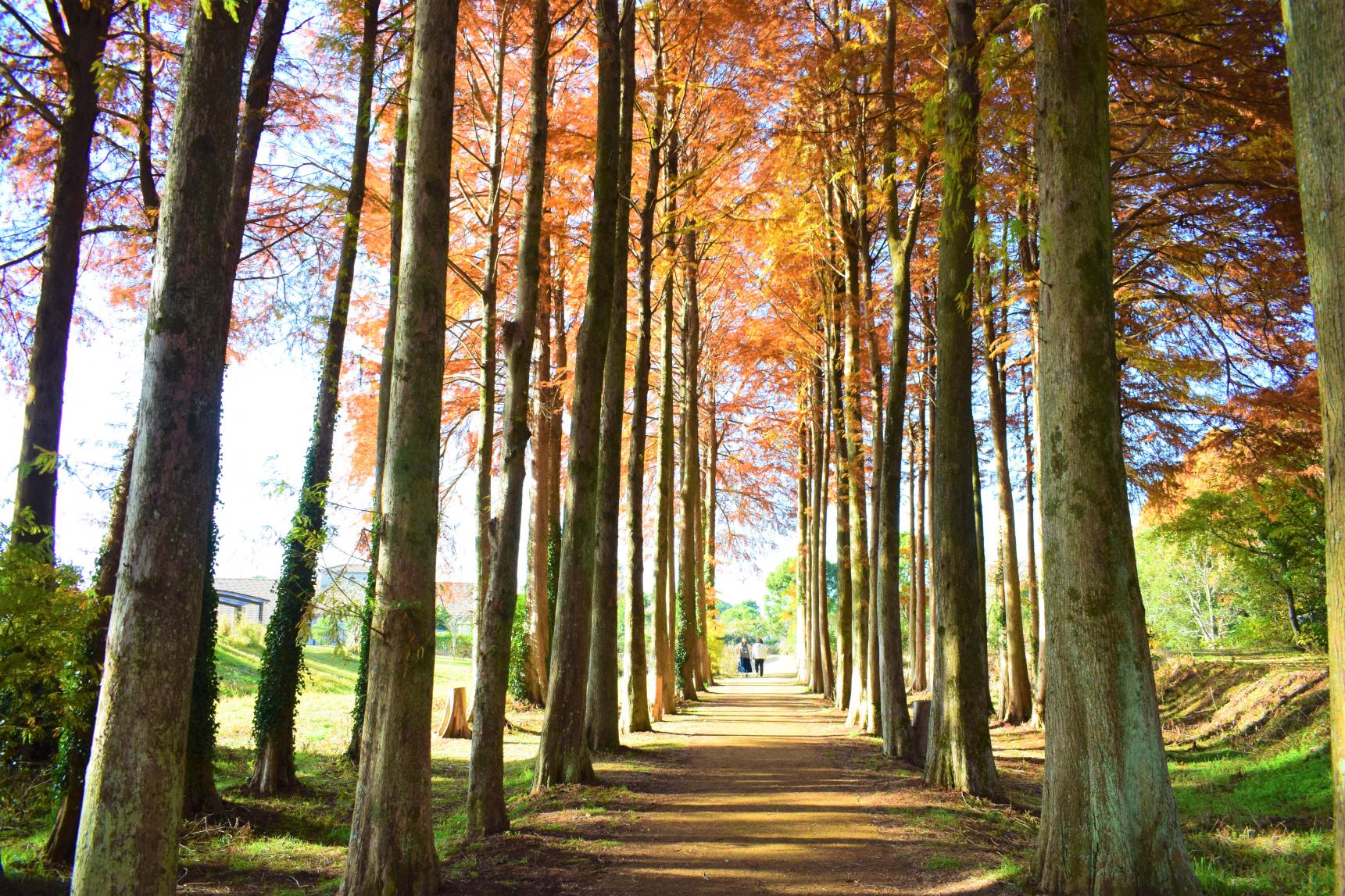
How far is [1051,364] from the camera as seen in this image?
5910mm

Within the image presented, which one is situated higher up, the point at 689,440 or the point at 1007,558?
the point at 689,440

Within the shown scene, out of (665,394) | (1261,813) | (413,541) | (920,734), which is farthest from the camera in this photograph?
(665,394)

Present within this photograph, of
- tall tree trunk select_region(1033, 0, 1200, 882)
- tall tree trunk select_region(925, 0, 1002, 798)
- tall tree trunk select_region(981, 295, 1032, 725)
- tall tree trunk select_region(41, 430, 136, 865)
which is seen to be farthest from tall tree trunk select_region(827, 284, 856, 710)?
tall tree trunk select_region(41, 430, 136, 865)

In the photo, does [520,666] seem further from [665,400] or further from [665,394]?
[665,394]

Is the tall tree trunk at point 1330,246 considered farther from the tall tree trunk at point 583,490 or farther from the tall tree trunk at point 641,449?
the tall tree trunk at point 641,449

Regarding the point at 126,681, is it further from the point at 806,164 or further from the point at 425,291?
the point at 806,164

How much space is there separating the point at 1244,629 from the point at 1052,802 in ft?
80.0

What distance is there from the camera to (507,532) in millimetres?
8094

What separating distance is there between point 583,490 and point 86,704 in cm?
514

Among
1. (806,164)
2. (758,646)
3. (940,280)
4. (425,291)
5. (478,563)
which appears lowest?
(758,646)

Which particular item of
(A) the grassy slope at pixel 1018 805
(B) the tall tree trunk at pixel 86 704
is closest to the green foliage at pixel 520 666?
(A) the grassy slope at pixel 1018 805

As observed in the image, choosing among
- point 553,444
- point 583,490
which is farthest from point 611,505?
point 553,444

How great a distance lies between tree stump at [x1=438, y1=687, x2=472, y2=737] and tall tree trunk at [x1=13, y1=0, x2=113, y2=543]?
24.2 feet

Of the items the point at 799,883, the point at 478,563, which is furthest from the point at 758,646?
the point at 799,883
